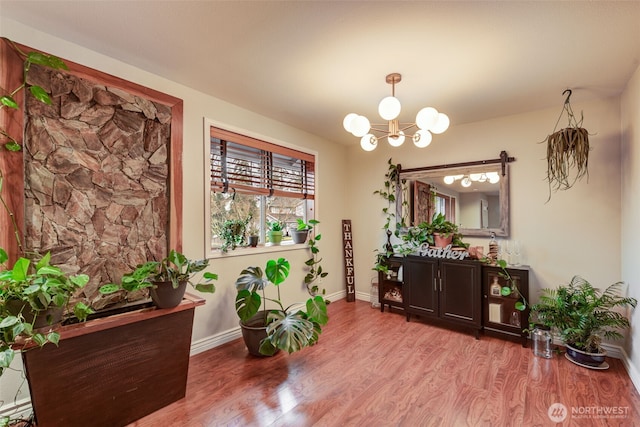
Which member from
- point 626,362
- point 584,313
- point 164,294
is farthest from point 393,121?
point 626,362

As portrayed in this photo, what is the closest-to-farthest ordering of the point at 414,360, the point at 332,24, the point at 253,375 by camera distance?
1. the point at 332,24
2. the point at 253,375
3. the point at 414,360

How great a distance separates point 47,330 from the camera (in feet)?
4.67

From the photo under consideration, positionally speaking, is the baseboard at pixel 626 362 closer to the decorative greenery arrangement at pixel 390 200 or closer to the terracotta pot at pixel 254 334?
the decorative greenery arrangement at pixel 390 200

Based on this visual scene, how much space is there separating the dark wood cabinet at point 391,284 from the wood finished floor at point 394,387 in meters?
0.82

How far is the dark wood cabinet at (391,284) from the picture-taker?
3.63 metres

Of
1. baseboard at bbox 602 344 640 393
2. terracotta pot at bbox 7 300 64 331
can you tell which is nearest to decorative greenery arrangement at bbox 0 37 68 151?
terracotta pot at bbox 7 300 64 331

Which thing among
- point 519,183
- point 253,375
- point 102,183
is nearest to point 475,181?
point 519,183

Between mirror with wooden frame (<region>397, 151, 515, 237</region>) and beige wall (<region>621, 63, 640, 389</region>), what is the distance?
34.7 inches

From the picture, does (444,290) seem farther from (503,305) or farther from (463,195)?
(463,195)

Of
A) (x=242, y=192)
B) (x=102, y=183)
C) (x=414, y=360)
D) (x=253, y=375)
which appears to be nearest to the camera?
(x=102, y=183)

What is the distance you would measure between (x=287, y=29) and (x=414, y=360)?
2802 mm

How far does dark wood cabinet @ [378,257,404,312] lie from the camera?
11.9 ft

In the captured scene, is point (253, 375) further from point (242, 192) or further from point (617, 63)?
point (617, 63)

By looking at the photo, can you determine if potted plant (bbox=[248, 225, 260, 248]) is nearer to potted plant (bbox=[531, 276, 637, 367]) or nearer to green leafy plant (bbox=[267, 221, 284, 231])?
green leafy plant (bbox=[267, 221, 284, 231])
